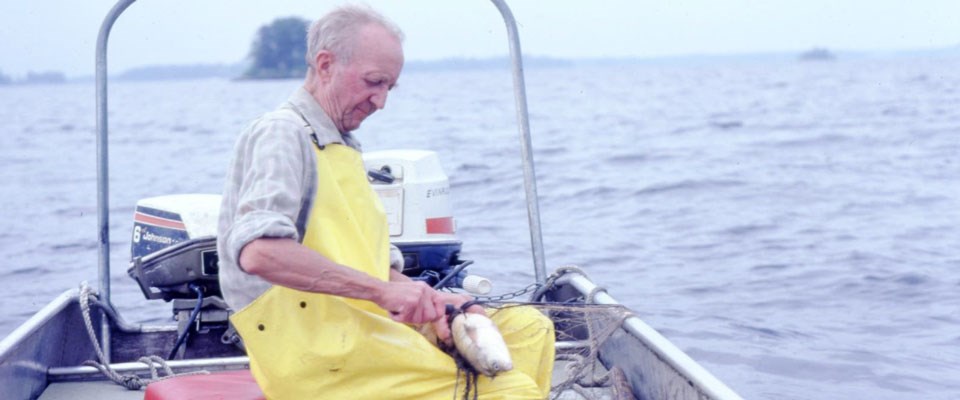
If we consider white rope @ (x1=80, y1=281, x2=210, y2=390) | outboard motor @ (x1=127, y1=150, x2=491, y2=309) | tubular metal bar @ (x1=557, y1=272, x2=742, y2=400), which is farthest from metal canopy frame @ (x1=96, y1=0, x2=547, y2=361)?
tubular metal bar @ (x1=557, y1=272, x2=742, y2=400)

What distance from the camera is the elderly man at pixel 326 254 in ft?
9.05

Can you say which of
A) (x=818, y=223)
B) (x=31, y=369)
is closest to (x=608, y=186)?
(x=818, y=223)

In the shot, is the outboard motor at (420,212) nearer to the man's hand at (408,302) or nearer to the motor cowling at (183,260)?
the motor cowling at (183,260)

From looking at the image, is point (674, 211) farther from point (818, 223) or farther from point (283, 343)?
point (283, 343)

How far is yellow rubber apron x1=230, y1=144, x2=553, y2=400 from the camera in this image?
9.50 feet

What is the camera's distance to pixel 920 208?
15.1 metres

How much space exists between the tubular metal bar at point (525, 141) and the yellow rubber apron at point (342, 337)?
2.16 meters

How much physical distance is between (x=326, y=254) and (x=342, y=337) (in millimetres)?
208

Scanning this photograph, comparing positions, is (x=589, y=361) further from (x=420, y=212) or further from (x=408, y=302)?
(x=408, y=302)

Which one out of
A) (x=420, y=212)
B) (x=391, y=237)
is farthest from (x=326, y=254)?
(x=420, y=212)

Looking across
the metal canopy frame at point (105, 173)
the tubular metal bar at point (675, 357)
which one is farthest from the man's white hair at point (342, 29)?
the metal canopy frame at point (105, 173)

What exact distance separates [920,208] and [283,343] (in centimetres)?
1369

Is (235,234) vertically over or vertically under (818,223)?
over

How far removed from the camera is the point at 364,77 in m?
2.98
